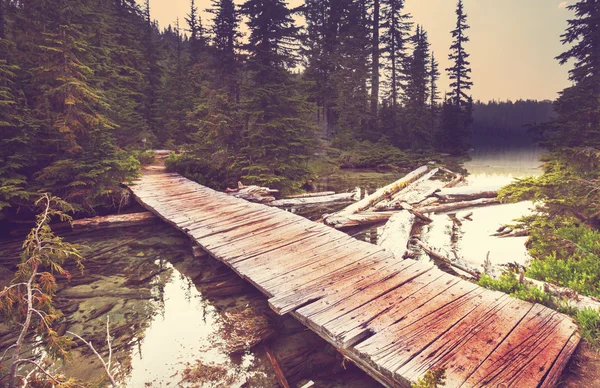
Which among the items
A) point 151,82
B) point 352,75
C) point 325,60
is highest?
point 325,60

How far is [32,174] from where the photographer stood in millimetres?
11070

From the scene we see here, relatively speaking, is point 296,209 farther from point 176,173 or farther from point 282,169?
point 176,173

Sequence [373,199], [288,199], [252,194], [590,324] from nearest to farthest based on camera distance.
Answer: [590,324] < [252,194] < [373,199] < [288,199]

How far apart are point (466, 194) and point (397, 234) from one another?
22.2 feet

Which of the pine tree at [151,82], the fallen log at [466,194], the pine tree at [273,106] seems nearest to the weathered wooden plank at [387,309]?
the fallen log at [466,194]

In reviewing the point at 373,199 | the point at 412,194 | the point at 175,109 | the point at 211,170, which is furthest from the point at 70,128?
the point at 175,109

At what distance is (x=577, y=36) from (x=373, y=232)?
17607 mm

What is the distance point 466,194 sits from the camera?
1342 cm

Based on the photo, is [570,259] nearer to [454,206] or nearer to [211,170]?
[454,206]

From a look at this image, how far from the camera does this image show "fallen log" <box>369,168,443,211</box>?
11.7 meters

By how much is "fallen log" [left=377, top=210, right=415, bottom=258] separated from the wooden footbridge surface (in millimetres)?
1132

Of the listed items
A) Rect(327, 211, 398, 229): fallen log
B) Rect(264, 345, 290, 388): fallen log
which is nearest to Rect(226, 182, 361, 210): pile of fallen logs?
Rect(327, 211, 398, 229): fallen log

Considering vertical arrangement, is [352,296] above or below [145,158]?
below

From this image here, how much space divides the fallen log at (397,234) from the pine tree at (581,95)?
4514 mm
